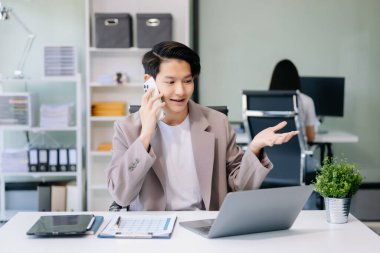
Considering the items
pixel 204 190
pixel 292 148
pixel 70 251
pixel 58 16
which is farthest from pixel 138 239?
pixel 58 16

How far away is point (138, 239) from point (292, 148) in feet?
7.85

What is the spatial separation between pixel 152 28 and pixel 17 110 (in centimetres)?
122

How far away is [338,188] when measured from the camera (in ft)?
6.56

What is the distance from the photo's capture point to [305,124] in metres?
4.45

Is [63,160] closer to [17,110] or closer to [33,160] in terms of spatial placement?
[33,160]

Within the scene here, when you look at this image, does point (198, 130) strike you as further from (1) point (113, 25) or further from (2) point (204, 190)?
(1) point (113, 25)

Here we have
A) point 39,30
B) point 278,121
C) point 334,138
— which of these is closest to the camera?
point 278,121

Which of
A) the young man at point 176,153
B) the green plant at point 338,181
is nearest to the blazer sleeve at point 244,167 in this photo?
the young man at point 176,153

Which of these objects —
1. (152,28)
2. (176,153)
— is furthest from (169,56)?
(152,28)

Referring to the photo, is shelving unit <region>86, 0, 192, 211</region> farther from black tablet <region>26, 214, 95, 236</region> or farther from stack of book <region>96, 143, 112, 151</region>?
black tablet <region>26, 214, 95, 236</region>

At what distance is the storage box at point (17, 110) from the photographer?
185 inches

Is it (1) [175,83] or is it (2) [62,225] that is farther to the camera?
(1) [175,83]

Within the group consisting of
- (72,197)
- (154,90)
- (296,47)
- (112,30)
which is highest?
(112,30)

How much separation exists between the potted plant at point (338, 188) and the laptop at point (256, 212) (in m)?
0.16
